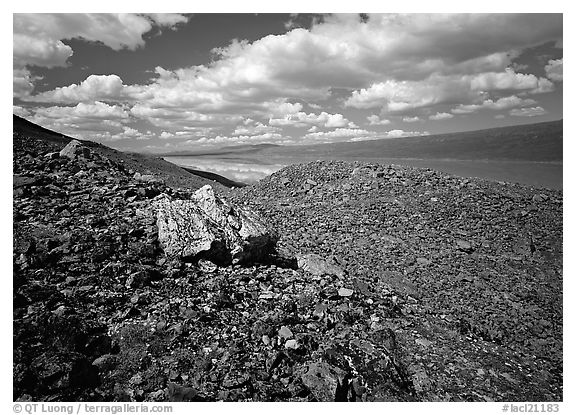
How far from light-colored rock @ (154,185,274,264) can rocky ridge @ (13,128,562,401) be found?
0.23m

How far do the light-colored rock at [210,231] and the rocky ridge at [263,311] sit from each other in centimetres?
23

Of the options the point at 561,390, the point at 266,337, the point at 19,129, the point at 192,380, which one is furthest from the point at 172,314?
the point at 19,129

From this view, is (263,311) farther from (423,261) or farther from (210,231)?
(423,261)

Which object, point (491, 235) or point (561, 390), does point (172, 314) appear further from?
point (491, 235)

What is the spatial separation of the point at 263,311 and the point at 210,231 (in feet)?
5.98

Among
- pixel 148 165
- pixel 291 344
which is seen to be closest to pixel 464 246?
pixel 291 344

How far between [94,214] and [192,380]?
4.35 metres

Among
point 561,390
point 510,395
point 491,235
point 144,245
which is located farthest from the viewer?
point 491,235

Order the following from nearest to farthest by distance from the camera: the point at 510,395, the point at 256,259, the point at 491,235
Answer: the point at 510,395
the point at 256,259
the point at 491,235

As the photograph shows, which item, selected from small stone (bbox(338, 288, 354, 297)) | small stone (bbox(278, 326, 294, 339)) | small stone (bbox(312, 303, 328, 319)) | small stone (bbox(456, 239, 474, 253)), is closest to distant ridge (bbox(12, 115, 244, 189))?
small stone (bbox(338, 288, 354, 297))

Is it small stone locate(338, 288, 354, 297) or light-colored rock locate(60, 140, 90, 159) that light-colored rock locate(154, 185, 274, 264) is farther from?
light-colored rock locate(60, 140, 90, 159)

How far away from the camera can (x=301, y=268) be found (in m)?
7.04

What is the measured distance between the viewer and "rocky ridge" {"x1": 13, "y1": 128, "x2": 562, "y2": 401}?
4.20m

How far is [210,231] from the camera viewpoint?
6238 mm
